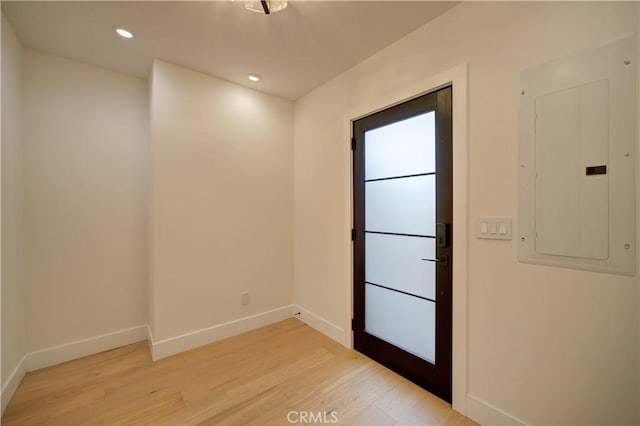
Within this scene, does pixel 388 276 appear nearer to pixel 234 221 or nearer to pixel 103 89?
pixel 234 221

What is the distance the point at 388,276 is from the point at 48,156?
3.13m

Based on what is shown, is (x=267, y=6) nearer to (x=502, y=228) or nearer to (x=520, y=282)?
(x=502, y=228)

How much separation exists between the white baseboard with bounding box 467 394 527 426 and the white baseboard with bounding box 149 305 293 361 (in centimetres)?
211

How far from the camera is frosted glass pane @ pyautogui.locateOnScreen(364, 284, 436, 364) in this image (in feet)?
6.49

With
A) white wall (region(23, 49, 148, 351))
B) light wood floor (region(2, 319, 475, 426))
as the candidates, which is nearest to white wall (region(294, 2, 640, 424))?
light wood floor (region(2, 319, 475, 426))

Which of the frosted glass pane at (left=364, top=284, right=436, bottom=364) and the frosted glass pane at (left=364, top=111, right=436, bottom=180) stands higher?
the frosted glass pane at (left=364, top=111, right=436, bottom=180)

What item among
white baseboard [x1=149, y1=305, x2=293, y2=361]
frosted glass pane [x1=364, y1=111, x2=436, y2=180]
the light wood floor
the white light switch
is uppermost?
frosted glass pane [x1=364, y1=111, x2=436, y2=180]

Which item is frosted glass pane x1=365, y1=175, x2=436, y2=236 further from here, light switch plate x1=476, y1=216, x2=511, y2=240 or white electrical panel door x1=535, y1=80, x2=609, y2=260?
white electrical panel door x1=535, y1=80, x2=609, y2=260

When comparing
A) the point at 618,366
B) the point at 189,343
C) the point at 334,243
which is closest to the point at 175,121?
the point at 334,243

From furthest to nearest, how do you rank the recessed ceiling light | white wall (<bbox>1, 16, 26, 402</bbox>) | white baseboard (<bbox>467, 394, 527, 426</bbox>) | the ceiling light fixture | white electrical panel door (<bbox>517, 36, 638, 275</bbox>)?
the recessed ceiling light < white wall (<bbox>1, 16, 26, 402</bbox>) < the ceiling light fixture < white baseboard (<bbox>467, 394, 527, 426</bbox>) < white electrical panel door (<bbox>517, 36, 638, 275</bbox>)

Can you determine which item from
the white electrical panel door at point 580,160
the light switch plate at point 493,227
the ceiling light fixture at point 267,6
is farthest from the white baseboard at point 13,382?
the white electrical panel door at point 580,160

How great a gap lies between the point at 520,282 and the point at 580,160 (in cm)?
70

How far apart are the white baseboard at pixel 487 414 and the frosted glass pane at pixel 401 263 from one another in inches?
25.8

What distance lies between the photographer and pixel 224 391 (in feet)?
6.42
